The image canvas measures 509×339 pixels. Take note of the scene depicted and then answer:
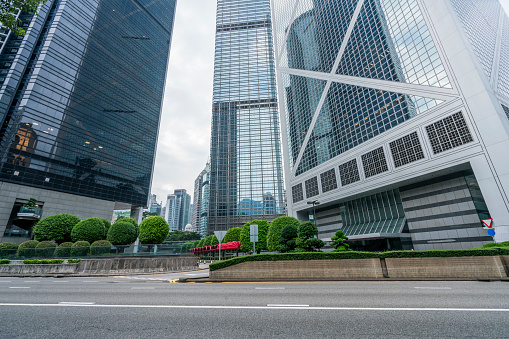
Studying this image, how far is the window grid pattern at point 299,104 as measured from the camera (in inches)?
2092

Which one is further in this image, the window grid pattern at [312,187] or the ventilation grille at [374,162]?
the window grid pattern at [312,187]

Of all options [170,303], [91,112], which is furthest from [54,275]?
[91,112]

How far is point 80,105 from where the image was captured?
2498 inches

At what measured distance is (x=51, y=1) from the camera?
66.1m

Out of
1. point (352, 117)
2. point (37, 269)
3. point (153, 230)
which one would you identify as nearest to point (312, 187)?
point (352, 117)

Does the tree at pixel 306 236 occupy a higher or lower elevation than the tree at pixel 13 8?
lower

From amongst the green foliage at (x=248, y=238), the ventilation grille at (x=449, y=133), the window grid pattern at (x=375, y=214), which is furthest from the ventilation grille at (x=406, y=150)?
the green foliage at (x=248, y=238)

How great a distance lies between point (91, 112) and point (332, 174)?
6926 centimetres

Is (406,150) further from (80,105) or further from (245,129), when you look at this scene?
(80,105)

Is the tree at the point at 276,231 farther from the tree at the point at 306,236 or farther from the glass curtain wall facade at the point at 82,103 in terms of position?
the glass curtain wall facade at the point at 82,103

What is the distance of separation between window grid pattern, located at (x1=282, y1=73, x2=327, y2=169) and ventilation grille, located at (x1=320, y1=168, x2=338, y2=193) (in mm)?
13022

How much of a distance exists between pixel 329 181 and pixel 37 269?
44019 mm

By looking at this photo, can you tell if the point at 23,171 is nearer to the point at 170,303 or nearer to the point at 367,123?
the point at 170,303

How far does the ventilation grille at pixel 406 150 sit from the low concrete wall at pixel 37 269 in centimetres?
4099
